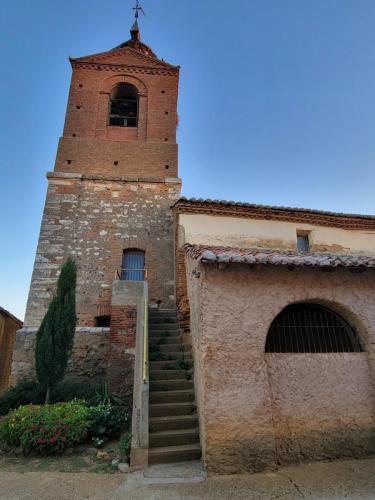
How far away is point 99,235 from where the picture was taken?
445 inches

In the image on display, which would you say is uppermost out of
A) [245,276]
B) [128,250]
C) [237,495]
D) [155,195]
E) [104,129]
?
[104,129]

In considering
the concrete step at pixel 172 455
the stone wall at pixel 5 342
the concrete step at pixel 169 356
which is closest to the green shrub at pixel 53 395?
the concrete step at pixel 169 356

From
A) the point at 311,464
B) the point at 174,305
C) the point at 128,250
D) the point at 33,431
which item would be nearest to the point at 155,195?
the point at 128,250

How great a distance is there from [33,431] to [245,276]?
4.81 metres

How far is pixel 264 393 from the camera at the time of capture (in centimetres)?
A: 495

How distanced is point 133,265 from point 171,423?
256 inches

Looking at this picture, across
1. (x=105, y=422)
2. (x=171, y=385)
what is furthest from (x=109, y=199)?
(x=105, y=422)

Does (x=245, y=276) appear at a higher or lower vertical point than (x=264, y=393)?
higher

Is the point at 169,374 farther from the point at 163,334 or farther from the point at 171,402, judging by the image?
the point at 163,334

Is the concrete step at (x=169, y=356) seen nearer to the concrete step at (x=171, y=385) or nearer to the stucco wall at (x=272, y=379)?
the concrete step at (x=171, y=385)

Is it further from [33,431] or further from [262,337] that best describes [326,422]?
[33,431]

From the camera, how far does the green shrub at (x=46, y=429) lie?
221 inches

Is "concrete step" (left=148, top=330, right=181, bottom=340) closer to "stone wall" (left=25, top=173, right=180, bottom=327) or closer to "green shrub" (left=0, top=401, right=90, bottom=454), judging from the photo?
"stone wall" (left=25, top=173, right=180, bottom=327)

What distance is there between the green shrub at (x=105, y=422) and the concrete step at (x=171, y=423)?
1.24 meters
